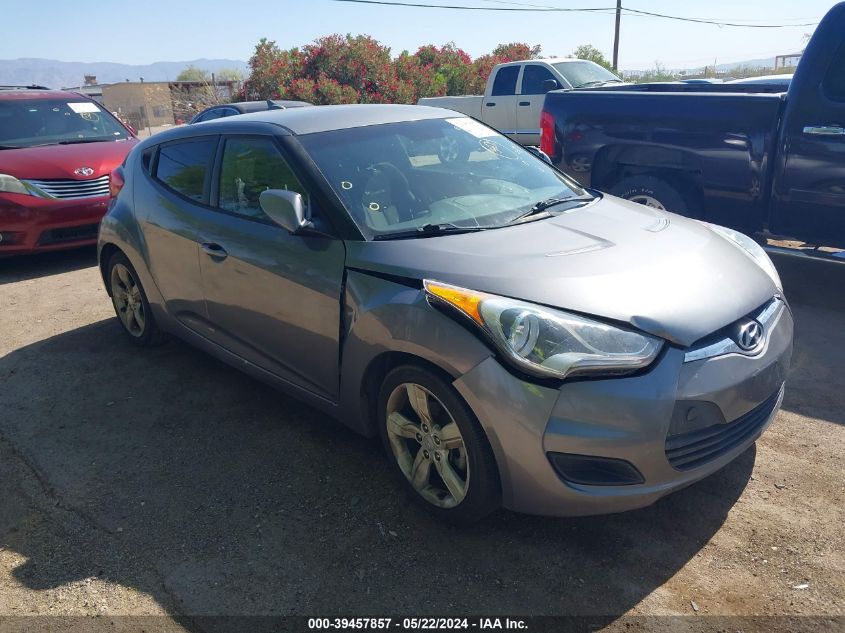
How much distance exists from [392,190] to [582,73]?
11.7 meters

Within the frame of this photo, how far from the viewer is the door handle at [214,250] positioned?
390 centimetres

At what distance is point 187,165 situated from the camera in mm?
4395

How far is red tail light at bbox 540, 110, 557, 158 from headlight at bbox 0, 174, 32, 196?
5.26 metres

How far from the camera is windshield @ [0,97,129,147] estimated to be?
8.22 metres

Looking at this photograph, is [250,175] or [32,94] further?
[32,94]

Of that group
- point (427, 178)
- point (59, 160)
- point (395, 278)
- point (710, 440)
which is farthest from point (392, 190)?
point (59, 160)

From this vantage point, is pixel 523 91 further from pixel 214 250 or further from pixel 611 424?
pixel 611 424

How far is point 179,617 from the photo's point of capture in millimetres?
2617

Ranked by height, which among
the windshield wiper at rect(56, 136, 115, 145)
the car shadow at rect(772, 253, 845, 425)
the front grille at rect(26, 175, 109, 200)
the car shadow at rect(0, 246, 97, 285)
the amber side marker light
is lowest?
the car shadow at rect(0, 246, 97, 285)

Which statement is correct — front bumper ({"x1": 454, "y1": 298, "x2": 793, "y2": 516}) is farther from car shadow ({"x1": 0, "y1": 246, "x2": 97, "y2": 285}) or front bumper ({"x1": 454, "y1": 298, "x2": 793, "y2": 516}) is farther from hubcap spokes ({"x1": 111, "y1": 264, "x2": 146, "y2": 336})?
car shadow ({"x1": 0, "y1": 246, "x2": 97, "y2": 285})

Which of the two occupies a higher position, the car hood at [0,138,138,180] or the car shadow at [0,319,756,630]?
the car hood at [0,138,138,180]

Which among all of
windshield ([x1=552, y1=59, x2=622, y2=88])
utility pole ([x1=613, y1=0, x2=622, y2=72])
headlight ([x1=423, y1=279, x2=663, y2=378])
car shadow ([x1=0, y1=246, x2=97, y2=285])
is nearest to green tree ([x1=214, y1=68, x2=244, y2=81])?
utility pole ([x1=613, y1=0, x2=622, y2=72])

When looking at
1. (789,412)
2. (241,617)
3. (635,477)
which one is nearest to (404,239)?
(635,477)

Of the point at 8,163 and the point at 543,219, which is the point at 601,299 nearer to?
the point at 543,219
